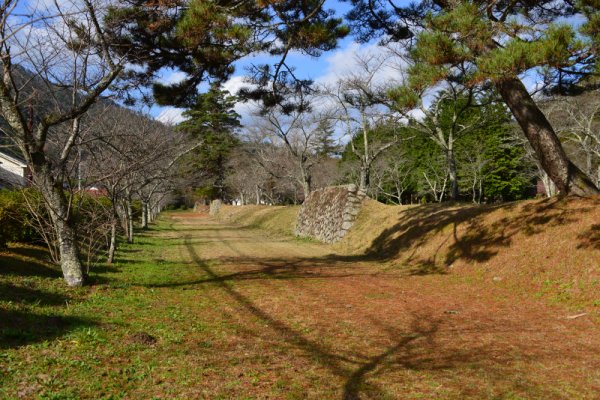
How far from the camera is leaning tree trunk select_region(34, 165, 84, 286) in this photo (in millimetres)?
6609

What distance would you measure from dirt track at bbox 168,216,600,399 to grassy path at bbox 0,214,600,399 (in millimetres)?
20

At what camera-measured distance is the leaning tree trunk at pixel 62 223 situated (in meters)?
6.61

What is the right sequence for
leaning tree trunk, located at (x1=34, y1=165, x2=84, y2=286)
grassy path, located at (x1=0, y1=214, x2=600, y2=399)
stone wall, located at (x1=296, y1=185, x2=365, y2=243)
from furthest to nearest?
stone wall, located at (x1=296, y1=185, x2=365, y2=243)
leaning tree trunk, located at (x1=34, y1=165, x2=84, y2=286)
grassy path, located at (x1=0, y1=214, x2=600, y2=399)

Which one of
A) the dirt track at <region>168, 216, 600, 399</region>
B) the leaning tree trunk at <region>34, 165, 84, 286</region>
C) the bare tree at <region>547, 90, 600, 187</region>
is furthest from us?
the bare tree at <region>547, 90, 600, 187</region>

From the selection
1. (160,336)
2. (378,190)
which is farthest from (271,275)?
(378,190)

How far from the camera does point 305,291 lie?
800 cm

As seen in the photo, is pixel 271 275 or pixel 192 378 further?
pixel 271 275

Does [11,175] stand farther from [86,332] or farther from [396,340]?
[396,340]

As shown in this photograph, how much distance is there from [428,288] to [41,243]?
915 cm

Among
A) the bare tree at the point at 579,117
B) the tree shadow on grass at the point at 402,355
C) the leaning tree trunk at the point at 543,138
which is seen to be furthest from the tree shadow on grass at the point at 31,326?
the bare tree at the point at 579,117

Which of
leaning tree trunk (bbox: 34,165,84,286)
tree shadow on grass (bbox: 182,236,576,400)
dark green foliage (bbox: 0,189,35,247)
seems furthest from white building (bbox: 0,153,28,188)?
tree shadow on grass (bbox: 182,236,576,400)

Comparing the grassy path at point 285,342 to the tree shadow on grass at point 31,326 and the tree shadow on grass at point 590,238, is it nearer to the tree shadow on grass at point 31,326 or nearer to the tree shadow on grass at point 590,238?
the tree shadow on grass at point 31,326

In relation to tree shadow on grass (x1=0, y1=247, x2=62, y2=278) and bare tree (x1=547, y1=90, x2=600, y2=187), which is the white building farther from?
bare tree (x1=547, y1=90, x2=600, y2=187)

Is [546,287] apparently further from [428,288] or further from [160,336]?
[160,336]
